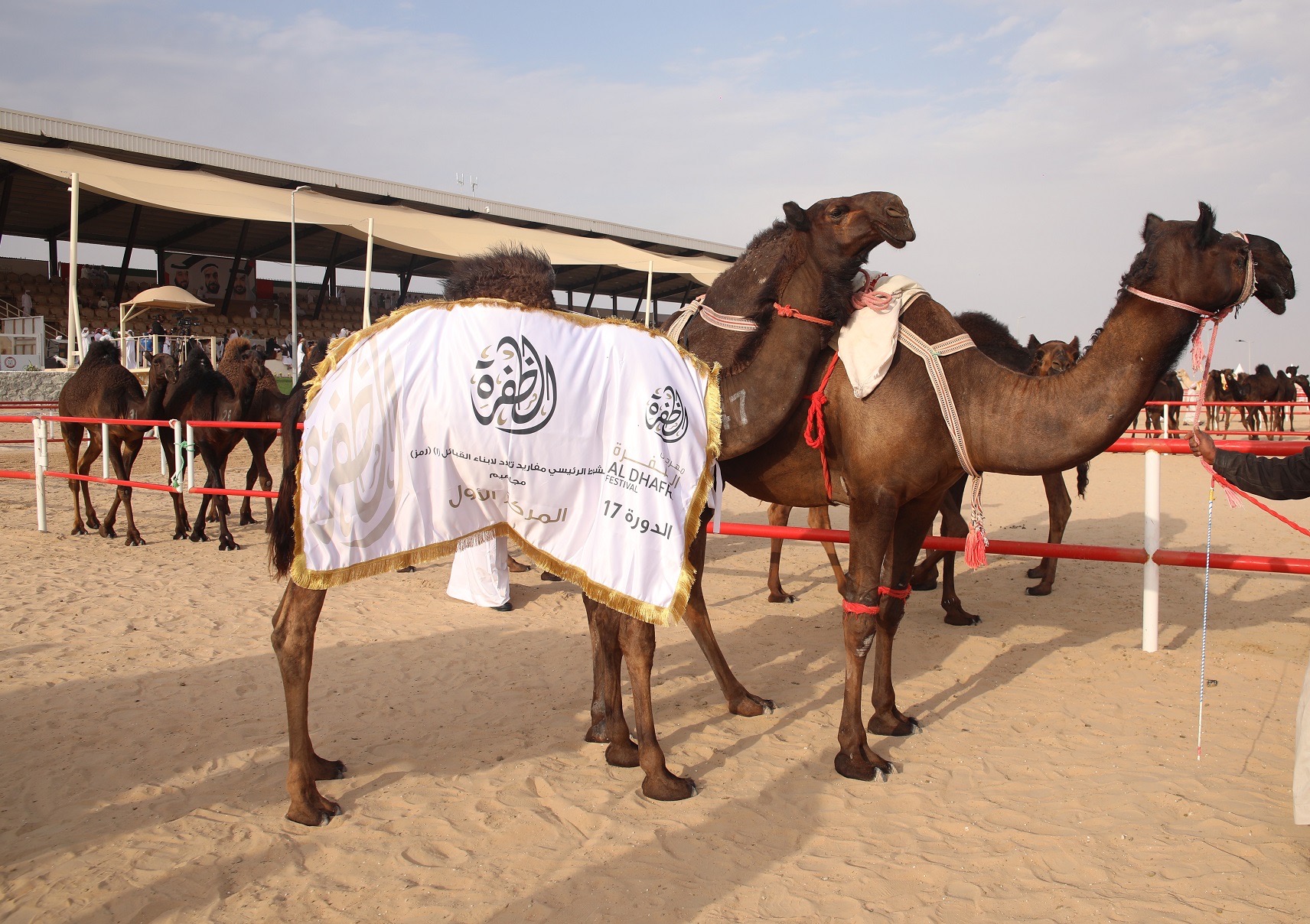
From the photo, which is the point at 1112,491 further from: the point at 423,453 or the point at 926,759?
the point at 423,453

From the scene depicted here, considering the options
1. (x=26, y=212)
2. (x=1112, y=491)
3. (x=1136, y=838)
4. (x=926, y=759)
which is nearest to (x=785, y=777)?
(x=926, y=759)

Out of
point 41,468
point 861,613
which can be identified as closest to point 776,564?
point 861,613

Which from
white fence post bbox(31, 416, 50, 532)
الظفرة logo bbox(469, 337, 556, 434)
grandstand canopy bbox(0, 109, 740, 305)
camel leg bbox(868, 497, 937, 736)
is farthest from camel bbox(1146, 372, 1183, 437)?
white fence post bbox(31, 416, 50, 532)

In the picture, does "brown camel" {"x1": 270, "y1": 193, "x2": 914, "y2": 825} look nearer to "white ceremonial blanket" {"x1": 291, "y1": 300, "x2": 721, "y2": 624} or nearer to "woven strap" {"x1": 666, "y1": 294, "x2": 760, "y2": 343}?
"woven strap" {"x1": 666, "y1": 294, "x2": 760, "y2": 343}

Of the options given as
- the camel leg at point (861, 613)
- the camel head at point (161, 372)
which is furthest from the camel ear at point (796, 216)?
the camel head at point (161, 372)

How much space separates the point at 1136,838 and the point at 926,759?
992mm

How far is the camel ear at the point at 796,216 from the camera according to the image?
13.1 ft

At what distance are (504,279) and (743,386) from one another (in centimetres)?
124

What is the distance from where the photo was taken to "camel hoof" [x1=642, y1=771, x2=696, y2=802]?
3.74 m

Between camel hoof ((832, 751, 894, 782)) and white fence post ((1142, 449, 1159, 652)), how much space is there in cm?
281

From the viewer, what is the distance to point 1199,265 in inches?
134

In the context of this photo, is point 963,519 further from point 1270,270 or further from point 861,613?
point 1270,270

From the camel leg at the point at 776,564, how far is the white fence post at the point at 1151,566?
2.72 m

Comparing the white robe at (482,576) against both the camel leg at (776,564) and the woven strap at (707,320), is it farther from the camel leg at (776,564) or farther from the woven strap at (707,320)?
the woven strap at (707,320)
